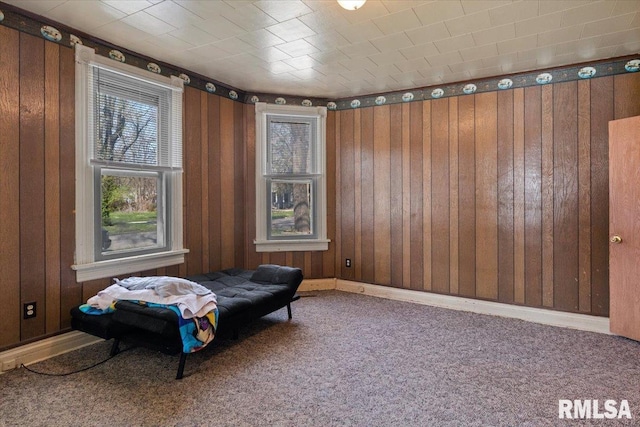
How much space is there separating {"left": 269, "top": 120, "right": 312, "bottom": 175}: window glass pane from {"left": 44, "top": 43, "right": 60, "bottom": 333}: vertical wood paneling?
222 centimetres

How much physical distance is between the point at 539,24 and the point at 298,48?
1858 mm

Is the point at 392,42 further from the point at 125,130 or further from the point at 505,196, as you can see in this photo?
the point at 125,130

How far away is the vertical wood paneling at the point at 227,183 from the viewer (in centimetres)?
406

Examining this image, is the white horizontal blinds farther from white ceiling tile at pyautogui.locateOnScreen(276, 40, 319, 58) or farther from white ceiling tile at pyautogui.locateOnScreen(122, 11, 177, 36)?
white ceiling tile at pyautogui.locateOnScreen(276, 40, 319, 58)

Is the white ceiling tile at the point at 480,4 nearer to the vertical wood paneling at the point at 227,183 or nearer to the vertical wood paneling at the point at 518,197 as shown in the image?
the vertical wood paneling at the point at 518,197

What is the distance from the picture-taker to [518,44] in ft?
9.56

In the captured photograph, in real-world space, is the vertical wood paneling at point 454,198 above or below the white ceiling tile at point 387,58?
below

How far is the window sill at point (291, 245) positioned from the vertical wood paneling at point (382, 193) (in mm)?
697

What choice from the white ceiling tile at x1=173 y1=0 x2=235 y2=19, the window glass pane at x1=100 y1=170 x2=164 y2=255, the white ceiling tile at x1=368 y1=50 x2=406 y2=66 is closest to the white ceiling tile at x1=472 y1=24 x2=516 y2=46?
the white ceiling tile at x1=368 y1=50 x2=406 y2=66

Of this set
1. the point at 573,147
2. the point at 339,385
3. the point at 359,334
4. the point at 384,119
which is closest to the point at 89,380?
the point at 339,385

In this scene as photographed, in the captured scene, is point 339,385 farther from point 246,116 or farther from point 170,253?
point 246,116

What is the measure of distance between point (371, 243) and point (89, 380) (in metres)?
3.12

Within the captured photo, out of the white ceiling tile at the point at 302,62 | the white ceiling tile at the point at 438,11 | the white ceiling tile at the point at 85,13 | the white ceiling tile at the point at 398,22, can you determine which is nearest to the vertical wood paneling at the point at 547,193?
the white ceiling tile at the point at 438,11

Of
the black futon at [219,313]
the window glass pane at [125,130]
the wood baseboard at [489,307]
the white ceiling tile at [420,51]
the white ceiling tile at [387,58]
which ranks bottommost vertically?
the wood baseboard at [489,307]
